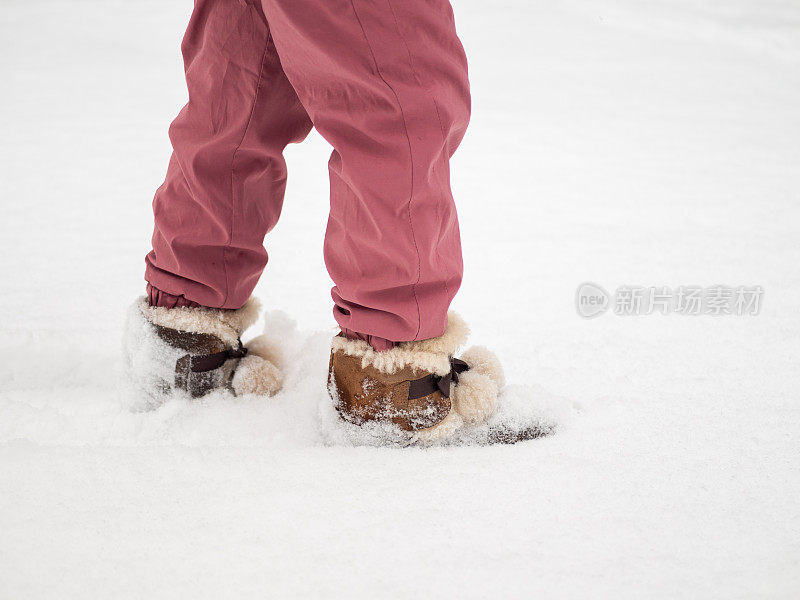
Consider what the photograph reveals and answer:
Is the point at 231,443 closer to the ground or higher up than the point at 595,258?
closer to the ground

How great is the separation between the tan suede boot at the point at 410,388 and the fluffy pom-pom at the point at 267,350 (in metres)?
0.16

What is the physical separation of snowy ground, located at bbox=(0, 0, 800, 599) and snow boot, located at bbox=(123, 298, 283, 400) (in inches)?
1.3

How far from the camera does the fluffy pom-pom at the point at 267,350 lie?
850 millimetres

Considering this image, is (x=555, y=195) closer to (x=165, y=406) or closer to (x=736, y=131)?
(x=736, y=131)

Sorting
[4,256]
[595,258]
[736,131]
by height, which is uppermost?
[736,131]

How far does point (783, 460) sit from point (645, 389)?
0.72 ft

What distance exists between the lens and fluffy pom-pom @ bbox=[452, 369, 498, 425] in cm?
71

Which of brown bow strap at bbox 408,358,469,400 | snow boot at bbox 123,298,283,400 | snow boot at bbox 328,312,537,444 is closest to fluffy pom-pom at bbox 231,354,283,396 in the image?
snow boot at bbox 123,298,283,400

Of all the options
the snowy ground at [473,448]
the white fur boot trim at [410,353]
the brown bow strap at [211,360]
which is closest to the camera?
the snowy ground at [473,448]

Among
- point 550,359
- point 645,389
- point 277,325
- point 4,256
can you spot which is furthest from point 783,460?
point 4,256

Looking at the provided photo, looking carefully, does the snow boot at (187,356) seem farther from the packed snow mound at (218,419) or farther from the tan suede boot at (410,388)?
the tan suede boot at (410,388)

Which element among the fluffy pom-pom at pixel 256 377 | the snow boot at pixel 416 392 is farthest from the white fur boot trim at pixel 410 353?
the fluffy pom-pom at pixel 256 377

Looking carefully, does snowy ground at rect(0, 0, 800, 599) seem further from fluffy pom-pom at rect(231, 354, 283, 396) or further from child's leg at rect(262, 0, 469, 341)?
child's leg at rect(262, 0, 469, 341)

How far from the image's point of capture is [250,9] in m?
0.68
